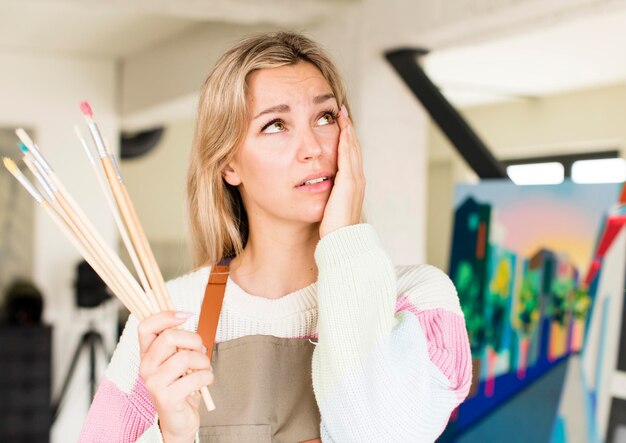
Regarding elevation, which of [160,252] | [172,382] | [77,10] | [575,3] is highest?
[77,10]

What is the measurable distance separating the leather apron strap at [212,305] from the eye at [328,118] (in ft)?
1.17

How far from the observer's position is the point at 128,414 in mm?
1463

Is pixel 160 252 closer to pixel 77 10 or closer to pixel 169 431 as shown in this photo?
pixel 77 10

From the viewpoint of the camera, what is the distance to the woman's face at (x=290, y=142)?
1.44 m

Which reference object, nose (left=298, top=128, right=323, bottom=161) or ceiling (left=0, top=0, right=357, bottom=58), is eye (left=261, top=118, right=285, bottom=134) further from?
ceiling (left=0, top=0, right=357, bottom=58)

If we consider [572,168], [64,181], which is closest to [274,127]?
[64,181]

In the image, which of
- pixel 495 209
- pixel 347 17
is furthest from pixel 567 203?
pixel 347 17

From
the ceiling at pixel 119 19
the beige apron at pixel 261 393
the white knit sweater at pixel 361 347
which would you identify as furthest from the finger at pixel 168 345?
the ceiling at pixel 119 19

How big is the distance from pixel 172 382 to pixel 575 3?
2.46m

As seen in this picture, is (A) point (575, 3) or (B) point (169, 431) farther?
(A) point (575, 3)

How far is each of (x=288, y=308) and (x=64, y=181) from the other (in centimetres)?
573

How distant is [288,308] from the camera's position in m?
1.52

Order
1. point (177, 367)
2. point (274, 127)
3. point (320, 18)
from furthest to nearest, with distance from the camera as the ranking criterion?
point (320, 18) < point (274, 127) < point (177, 367)

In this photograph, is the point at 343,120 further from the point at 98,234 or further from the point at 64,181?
→ the point at 64,181
